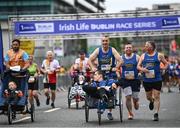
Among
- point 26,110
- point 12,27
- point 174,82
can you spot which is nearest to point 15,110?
point 26,110

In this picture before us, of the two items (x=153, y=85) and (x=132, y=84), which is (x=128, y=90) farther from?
(x=153, y=85)

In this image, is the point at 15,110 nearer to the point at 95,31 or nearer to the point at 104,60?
the point at 104,60

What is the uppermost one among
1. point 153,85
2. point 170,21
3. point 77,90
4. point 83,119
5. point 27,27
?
point 170,21

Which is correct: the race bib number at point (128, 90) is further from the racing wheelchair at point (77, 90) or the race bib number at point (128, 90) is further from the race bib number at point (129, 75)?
the racing wheelchair at point (77, 90)

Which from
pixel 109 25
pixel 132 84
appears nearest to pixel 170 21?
pixel 109 25

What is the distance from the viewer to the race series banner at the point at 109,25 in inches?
1391

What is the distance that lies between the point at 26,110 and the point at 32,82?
3734mm

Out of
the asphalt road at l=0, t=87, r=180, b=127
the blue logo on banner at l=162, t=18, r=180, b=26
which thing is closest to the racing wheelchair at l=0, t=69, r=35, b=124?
the asphalt road at l=0, t=87, r=180, b=127

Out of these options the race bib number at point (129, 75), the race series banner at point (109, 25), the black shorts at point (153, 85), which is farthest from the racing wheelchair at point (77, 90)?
the race series banner at point (109, 25)

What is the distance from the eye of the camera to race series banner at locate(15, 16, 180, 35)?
116 feet

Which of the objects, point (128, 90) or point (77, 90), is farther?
point (77, 90)

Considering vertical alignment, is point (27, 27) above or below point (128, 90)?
above

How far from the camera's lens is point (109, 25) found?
35438 millimetres

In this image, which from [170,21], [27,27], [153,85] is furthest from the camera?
[27,27]
